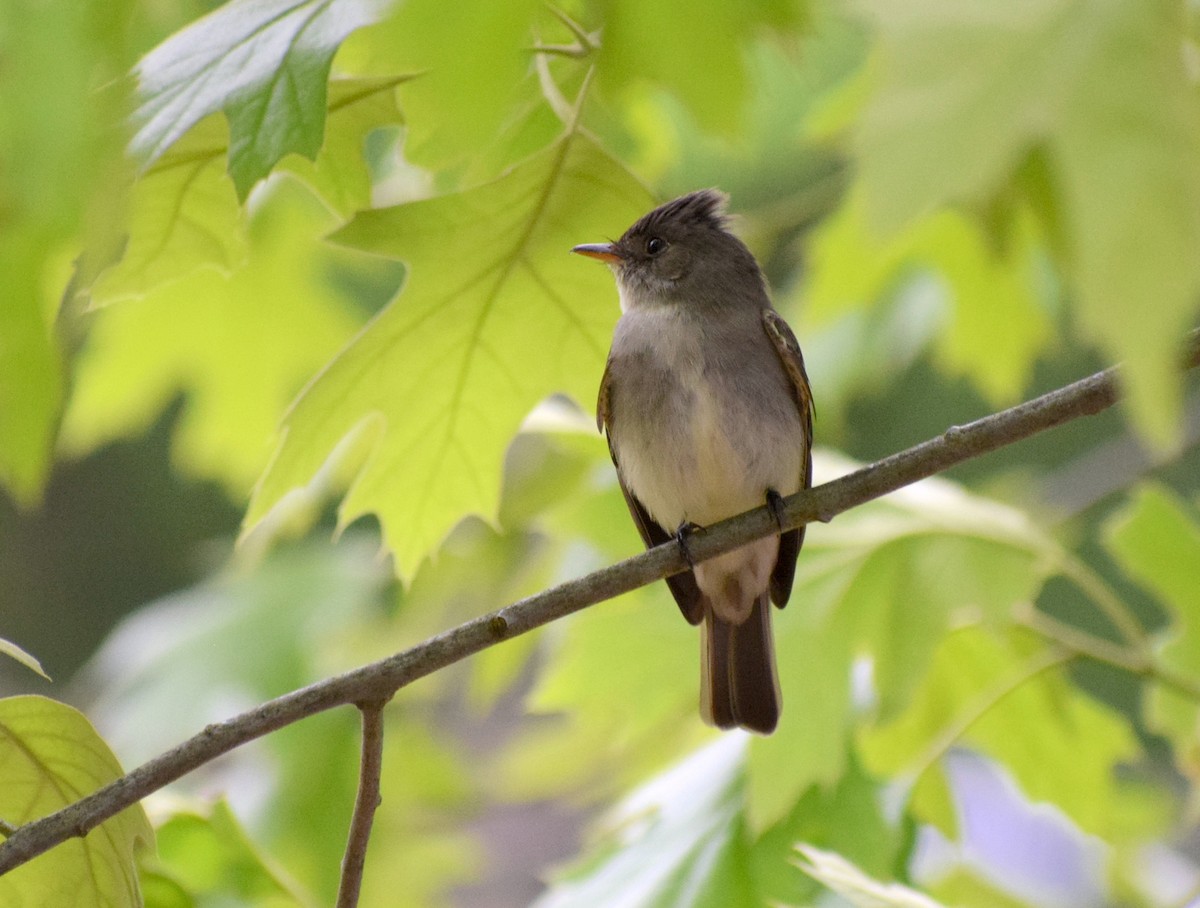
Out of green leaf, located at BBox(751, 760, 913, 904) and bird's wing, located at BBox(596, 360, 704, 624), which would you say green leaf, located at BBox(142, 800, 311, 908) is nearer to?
green leaf, located at BBox(751, 760, 913, 904)

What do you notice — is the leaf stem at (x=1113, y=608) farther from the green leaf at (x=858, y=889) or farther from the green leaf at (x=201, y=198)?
the green leaf at (x=201, y=198)

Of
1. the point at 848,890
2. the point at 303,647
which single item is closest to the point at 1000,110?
the point at 848,890

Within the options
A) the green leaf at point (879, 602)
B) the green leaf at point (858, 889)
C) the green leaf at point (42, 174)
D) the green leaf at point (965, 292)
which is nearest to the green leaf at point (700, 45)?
the green leaf at point (42, 174)

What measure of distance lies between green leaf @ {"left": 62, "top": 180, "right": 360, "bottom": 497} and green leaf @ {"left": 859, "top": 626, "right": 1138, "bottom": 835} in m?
1.60

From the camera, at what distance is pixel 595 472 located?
2.44 metres

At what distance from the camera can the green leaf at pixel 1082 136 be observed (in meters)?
0.62

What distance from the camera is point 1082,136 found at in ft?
2.18

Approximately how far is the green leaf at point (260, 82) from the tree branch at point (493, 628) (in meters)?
0.45

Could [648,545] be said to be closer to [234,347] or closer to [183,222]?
[183,222]

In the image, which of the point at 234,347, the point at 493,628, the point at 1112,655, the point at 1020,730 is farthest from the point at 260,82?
the point at 234,347

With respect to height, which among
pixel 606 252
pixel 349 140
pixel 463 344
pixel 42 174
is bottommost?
pixel 606 252

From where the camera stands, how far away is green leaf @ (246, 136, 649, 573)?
1.39 meters

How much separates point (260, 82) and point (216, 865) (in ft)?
3.44

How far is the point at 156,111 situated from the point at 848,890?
0.97m
